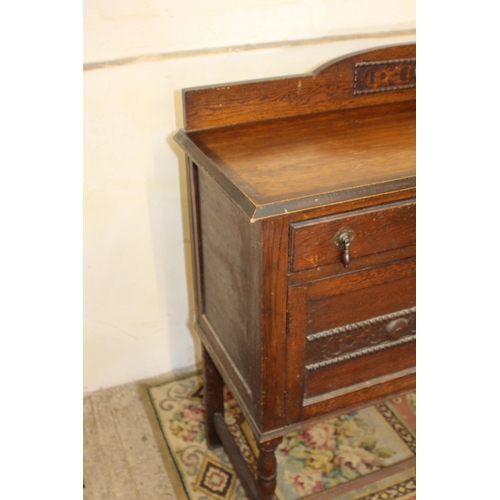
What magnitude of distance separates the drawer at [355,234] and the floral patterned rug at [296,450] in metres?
0.74

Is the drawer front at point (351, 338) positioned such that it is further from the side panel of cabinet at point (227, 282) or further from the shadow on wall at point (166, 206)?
the shadow on wall at point (166, 206)

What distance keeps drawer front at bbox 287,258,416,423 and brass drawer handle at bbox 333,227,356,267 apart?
0.07 metres

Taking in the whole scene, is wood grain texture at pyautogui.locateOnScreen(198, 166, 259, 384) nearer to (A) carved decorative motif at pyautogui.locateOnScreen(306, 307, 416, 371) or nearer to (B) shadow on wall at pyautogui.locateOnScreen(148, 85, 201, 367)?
(A) carved decorative motif at pyautogui.locateOnScreen(306, 307, 416, 371)

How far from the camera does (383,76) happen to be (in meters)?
1.47

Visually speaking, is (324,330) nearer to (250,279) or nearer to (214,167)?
(250,279)

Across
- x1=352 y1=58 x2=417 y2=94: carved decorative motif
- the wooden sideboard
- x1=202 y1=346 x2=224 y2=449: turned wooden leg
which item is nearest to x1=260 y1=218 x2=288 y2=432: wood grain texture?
the wooden sideboard

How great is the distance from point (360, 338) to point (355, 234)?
0.88ft

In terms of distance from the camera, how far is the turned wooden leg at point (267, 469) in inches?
49.7

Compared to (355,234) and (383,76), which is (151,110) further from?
(355,234)

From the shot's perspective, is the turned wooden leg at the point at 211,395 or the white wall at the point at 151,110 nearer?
the white wall at the point at 151,110

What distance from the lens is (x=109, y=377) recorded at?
184 cm

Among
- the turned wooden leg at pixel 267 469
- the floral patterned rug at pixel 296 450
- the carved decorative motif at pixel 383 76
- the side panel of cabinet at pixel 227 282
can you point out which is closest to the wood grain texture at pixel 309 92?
the carved decorative motif at pixel 383 76

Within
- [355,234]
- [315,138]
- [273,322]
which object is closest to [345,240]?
[355,234]
